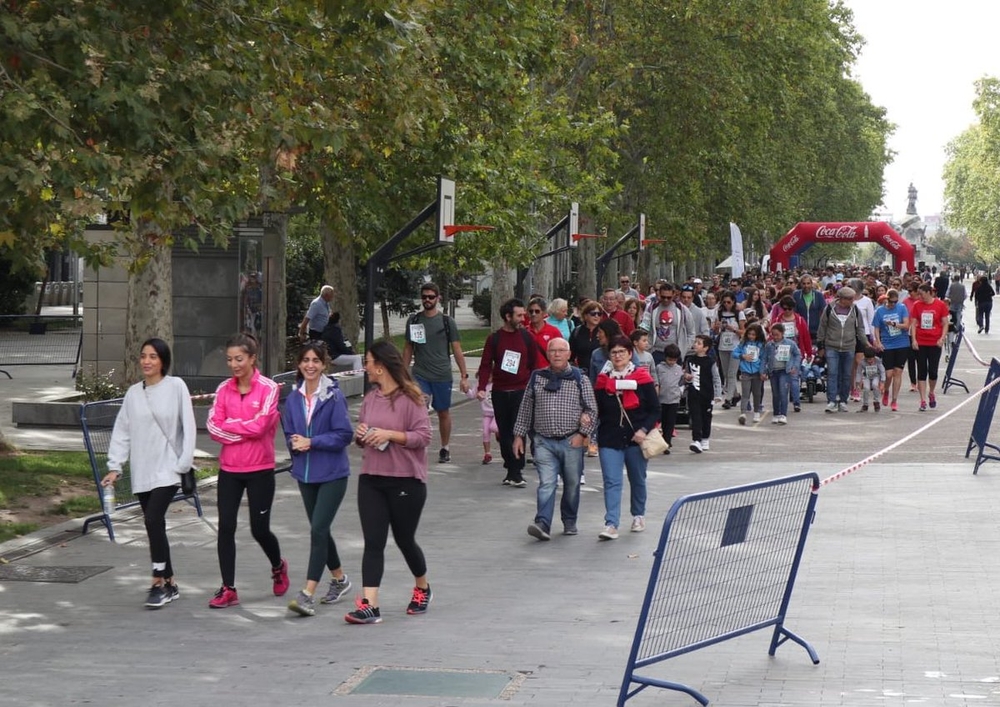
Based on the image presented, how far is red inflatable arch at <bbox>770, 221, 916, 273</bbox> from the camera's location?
187 feet

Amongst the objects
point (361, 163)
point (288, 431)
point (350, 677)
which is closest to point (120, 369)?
point (361, 163)

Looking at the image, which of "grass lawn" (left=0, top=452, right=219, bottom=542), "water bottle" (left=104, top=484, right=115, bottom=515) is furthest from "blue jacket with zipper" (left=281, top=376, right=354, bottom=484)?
"grass lawn" (left=0, top=452, right=219, bottom=542)

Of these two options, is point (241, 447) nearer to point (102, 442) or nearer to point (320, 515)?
point (320, 515)

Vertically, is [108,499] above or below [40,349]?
below

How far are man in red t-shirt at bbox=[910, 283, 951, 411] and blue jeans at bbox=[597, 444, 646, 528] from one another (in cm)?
1077

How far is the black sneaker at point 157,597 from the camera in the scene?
9133mm

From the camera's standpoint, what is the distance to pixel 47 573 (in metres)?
10.3

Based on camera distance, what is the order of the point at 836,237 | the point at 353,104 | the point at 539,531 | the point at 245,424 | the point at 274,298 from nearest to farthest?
the point at 245,424, the point at 539,531, the point at 353,104, the point at 274,298, the point at 836,237

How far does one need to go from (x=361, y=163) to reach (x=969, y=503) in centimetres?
978

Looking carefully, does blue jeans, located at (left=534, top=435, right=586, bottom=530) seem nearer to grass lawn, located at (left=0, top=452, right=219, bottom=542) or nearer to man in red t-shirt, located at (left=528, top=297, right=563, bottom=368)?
man in red t-shirt, located at (left=528, top=297, right=563, bottom=368)

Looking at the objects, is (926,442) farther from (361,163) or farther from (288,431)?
(288,431)

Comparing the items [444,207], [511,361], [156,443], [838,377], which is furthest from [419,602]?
[838,377]

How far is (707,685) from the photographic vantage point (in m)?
7.32

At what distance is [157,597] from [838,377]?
14.1 metres
